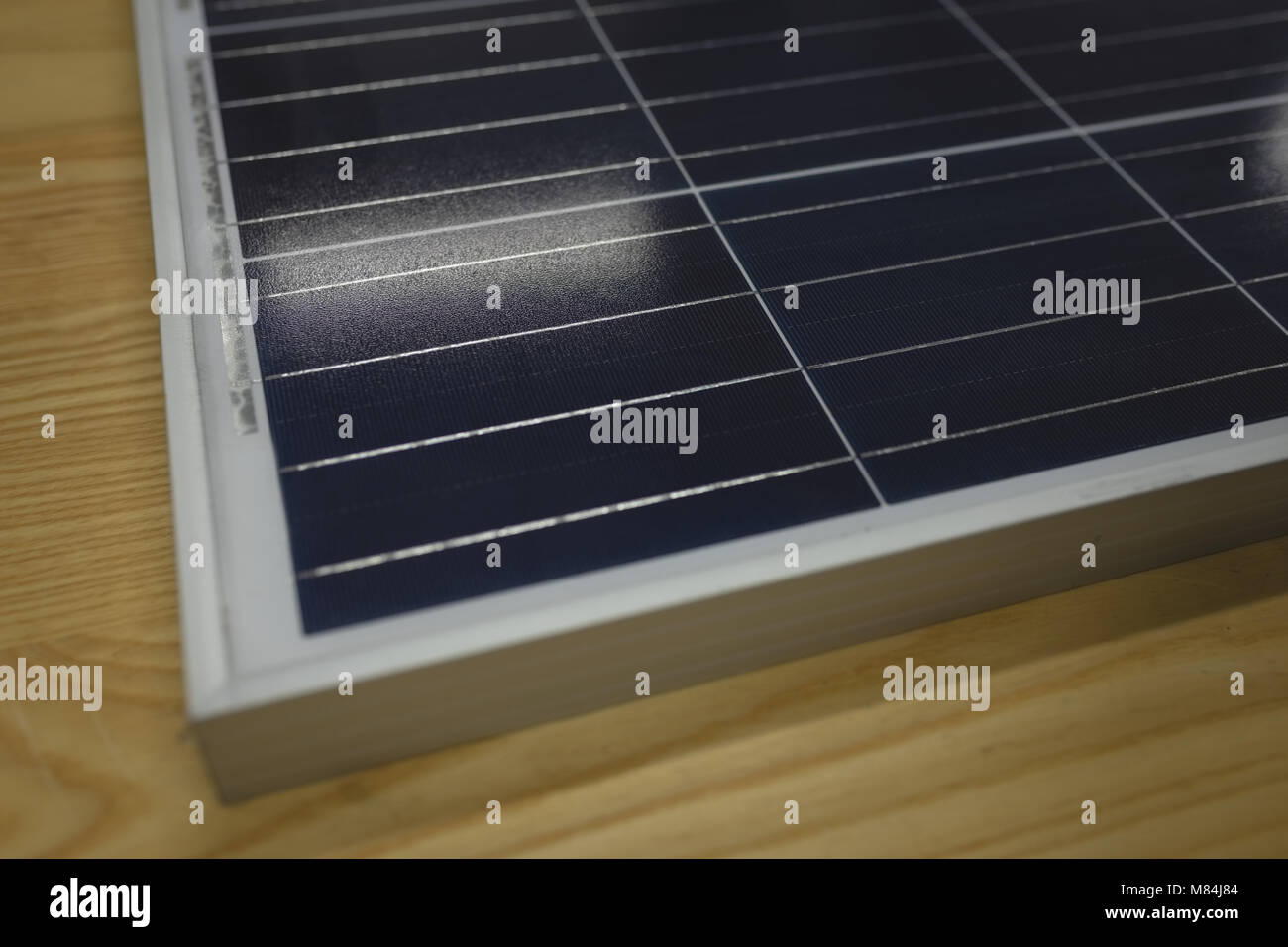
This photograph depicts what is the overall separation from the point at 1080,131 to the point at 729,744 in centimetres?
215

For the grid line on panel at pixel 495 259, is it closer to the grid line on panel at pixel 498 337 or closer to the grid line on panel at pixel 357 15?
the grid line on panel at pixel 498 337

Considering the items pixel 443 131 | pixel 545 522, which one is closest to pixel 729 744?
pixel 545 522

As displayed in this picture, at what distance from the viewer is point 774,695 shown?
2.64 metres

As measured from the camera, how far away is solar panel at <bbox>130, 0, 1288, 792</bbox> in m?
2.49

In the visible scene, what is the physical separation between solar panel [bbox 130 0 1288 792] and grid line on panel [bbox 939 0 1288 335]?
0.04 ft

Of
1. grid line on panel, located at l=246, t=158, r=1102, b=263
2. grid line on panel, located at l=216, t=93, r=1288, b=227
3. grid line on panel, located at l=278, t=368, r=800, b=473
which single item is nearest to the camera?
grid line on panel, located at l=278, t=368, r=800, b=473

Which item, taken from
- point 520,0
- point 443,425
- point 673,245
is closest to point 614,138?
point 673,245

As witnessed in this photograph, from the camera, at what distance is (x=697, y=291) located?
3.03 m

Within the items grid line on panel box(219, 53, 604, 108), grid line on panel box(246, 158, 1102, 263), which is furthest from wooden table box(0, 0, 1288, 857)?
grid line on panel box(219, 53, 604, 108)

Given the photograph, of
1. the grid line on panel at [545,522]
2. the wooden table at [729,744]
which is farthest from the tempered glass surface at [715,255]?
the wooden table at [729,744]

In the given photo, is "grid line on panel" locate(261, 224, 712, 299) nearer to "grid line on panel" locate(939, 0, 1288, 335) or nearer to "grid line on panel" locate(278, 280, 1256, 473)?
"grid line on panel" locate(278, 280, 1256, 473)

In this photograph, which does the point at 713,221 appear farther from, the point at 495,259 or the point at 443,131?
the point at 443,131

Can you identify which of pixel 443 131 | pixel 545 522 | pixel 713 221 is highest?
pixel 443 131

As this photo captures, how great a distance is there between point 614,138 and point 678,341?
879 mm
